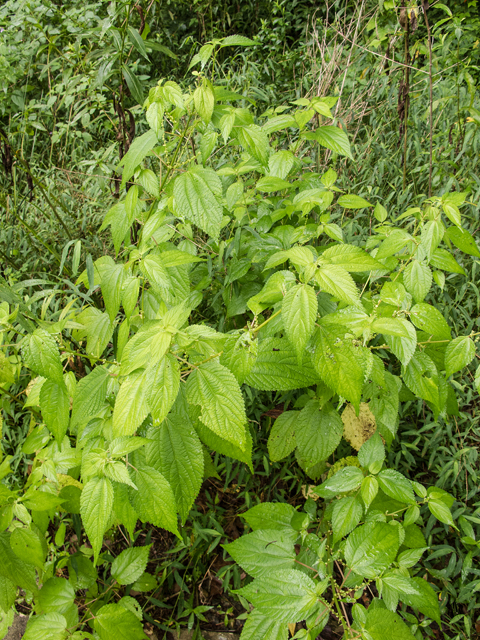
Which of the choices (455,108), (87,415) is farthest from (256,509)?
(455,108)

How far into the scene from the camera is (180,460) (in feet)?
3.36

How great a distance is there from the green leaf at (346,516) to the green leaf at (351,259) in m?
0.68

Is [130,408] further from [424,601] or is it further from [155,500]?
[424,601]

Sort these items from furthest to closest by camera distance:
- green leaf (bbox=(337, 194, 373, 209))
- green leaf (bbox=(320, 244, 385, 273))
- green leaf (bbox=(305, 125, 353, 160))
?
green leaf (bbox=(337, 194, 373, 209)) → green leaf (bbox=(305, 125, 353, 160)) → green leaf (bbox=(320, 244, 385, 273))

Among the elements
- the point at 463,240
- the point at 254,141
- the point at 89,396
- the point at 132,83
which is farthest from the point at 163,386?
the point at 132,83

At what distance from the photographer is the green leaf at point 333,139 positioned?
138 cm

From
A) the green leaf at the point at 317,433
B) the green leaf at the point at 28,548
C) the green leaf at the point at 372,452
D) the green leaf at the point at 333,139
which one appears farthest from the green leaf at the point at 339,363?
the green leaf at the point at 28,548

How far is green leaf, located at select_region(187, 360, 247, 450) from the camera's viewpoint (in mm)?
851

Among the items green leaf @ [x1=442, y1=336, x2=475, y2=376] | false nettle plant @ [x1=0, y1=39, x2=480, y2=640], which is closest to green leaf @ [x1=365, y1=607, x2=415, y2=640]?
false nettle plant @ [x1=0, y1=39, x2=480, y2=640]

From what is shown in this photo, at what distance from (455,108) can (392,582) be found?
9.58 ft

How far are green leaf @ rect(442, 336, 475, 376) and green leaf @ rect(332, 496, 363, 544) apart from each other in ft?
1.51

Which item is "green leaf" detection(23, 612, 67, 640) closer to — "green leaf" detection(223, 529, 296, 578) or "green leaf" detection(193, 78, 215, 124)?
"green leaf" detection(223, 529, 296, 578)

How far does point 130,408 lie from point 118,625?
0.82 metres

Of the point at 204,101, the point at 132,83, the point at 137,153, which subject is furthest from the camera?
the point at 132,83
